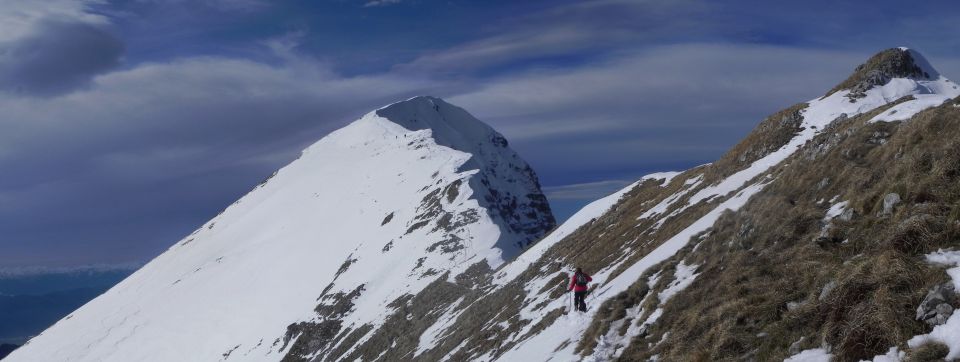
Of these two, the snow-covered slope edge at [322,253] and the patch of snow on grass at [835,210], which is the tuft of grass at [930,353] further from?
the snow-covered slope edge at [322,253]

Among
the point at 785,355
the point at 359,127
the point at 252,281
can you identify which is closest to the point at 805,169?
the point at 785,355

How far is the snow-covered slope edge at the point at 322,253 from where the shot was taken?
205ft

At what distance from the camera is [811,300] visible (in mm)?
11625

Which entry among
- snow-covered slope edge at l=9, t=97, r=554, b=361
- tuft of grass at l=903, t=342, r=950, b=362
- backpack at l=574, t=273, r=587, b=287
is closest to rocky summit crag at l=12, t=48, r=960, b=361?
tuft of grass at l=903, t=342, r=950, b=362

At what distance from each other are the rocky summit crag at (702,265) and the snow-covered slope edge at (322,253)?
49 centimetres

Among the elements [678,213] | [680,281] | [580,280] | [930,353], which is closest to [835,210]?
[680,281]

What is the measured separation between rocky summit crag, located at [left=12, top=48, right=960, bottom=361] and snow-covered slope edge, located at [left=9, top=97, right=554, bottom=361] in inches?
19.2

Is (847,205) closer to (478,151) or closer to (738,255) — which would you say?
(738,255)

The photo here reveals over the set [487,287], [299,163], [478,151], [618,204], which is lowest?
[487,287]

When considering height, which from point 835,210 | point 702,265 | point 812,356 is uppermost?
point 835,210

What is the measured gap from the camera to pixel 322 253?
87.2m

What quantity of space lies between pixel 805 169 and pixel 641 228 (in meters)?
11.1

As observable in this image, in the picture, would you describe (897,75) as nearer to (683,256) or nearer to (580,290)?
(683,256)

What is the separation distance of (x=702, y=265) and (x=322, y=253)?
7519 cm
